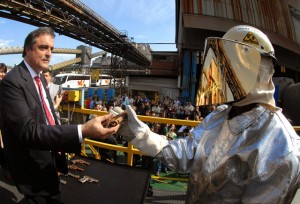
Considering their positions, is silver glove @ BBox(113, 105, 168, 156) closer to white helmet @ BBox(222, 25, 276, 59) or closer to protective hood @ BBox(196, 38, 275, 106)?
protective hood @ BBox(196, 38, 275, 106)

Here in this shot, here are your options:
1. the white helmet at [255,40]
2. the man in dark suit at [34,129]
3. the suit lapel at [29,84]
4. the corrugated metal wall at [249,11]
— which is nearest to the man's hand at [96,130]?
the man in dark suit at [34,129]

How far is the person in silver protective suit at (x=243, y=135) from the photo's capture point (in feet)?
3.42

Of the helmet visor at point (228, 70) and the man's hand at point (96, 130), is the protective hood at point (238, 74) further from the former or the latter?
the man's hand at point (96, 130)

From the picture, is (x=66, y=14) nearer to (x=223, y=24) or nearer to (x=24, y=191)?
(x=223, y=24)

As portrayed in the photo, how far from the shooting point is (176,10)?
27.7 m

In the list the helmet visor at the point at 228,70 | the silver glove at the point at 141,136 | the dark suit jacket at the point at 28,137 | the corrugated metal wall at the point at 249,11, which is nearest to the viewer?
the helmet visor at the point at 228,70

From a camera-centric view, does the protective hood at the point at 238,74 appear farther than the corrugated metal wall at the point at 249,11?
No

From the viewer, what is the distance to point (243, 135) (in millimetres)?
1150

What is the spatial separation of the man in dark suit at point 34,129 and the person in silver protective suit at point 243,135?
52 cm

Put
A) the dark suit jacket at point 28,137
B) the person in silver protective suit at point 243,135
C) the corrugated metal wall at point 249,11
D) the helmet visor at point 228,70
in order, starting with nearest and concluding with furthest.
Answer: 1. the person in silver protective suit at point 243,135
2. the helmet visor at point 228,70
3. the dark suit jacket at point 28,137
4. the corrugated metal wall at point 249,11

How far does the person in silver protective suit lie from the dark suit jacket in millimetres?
666

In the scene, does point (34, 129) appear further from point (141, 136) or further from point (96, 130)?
point (141, 136)

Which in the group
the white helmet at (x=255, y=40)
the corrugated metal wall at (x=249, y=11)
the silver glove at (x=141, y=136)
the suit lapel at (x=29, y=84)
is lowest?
the silver glove at (x=141, y=136)

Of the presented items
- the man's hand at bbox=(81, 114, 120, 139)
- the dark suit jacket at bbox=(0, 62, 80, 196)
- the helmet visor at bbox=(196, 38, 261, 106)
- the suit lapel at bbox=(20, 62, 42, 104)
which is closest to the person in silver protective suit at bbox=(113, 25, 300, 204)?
the helmet visor at bbox=(196, 38, 261, 106)
